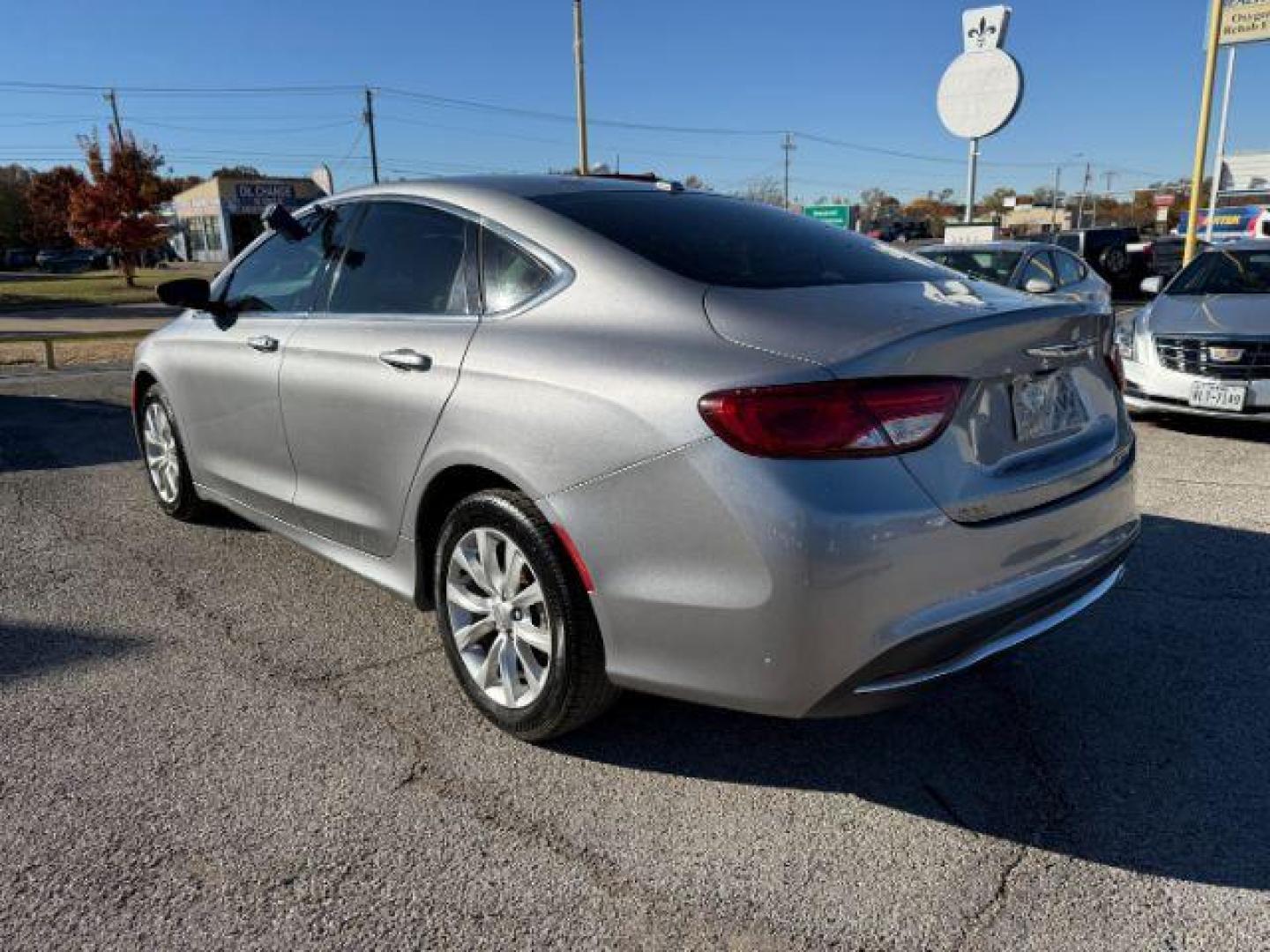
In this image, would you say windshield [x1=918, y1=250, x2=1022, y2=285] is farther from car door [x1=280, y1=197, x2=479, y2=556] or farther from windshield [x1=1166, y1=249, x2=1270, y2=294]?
car door [x1=280, y1=197, x2=479, y2=556]

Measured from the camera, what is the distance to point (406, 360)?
119 inches

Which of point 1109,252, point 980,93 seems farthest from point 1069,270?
point 1109,252

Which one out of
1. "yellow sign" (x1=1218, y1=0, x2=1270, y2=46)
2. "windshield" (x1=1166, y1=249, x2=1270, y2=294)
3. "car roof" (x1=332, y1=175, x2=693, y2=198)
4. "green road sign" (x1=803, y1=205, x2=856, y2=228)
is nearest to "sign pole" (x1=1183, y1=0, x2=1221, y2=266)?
"yellow sign" (x1=1218, y1=0, x2=1270, y2=46)

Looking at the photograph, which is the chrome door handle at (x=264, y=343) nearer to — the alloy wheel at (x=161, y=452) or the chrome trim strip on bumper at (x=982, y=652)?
the alloy wheel at (x=161, y=452)

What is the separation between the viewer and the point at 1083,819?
2.43 m

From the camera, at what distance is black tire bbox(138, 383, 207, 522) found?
185 inches

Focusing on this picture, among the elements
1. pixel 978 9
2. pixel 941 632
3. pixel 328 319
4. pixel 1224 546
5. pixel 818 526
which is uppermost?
pixel 978 9

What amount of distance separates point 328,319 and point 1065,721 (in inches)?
111

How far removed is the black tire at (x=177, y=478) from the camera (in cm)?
470

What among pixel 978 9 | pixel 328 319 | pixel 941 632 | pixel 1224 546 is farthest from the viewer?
pixel 978 9

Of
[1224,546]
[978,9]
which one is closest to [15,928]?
[1224,546]

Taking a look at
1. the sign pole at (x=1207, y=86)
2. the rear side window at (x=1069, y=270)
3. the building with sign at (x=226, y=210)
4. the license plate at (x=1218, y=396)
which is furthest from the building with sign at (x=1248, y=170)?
the building with sign at (x=226, y=210)

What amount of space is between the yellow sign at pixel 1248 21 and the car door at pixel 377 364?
57.2ft

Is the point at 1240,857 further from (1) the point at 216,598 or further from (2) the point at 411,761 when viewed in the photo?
(1) the point at 216,598
